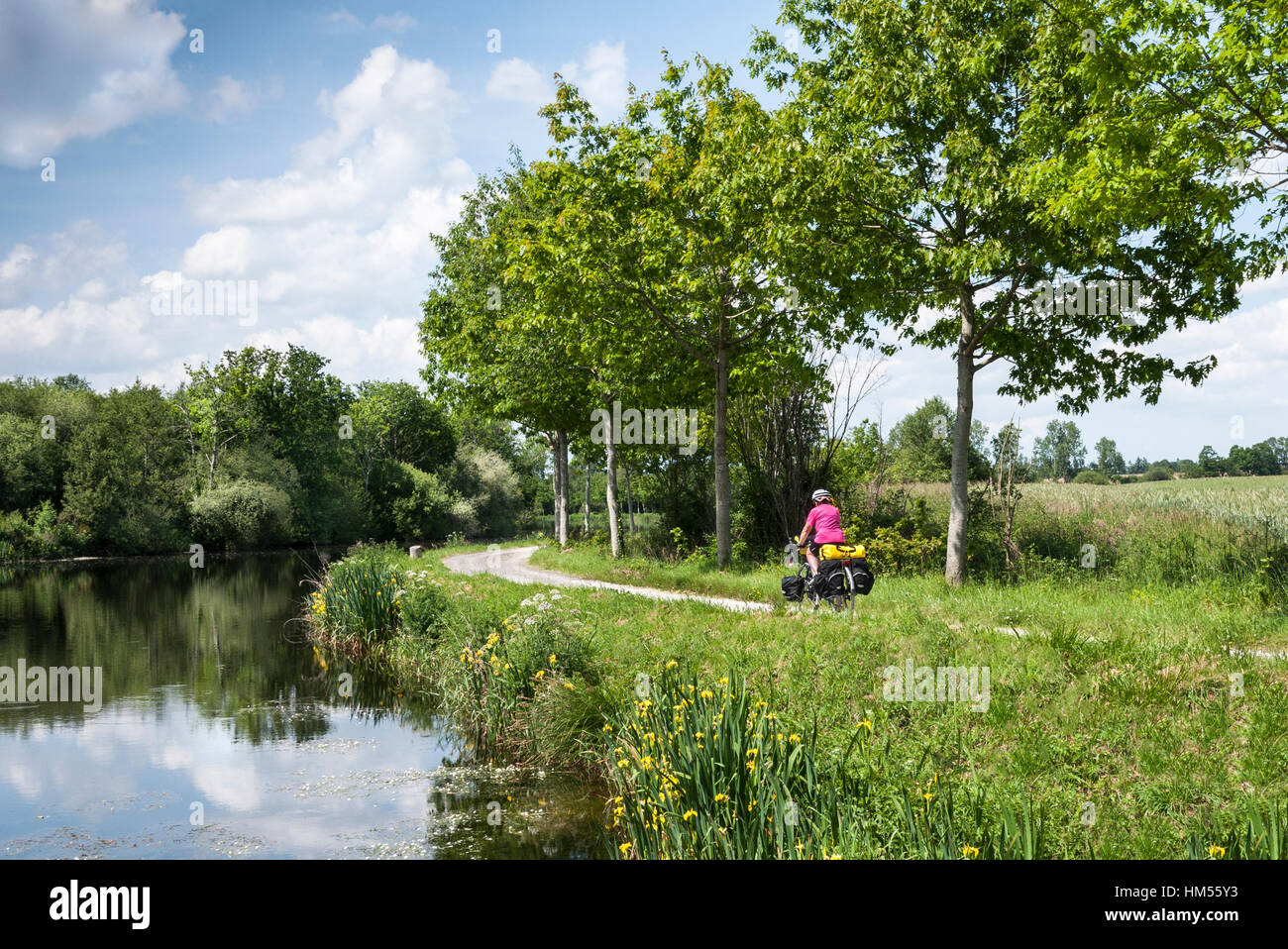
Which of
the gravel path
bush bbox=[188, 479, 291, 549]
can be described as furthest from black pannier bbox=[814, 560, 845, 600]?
bush bbox=[188, 479, 291, 549]

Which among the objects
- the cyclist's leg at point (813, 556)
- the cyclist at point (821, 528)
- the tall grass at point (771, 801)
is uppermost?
the cyclist at point (821, 528)

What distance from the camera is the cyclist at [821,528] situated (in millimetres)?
12430

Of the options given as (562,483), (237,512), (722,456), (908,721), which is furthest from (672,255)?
(237,512)

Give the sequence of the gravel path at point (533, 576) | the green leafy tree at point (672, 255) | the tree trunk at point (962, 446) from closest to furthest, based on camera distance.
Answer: the gravel path at point (533, 576) < the tree trunk at point (962, 446) < the green leafy tree at point (672, 255)

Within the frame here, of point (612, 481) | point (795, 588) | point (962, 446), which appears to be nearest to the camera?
point (795, 588)

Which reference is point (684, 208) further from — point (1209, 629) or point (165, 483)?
point (165, 483)

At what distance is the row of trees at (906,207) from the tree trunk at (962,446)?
5 centimetres

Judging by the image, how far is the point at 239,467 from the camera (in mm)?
51781

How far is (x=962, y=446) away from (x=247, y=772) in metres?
12.4

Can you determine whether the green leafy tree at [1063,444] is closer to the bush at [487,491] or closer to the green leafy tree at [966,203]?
the bush at [487,491]

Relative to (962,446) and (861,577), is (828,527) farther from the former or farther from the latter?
(962,446)

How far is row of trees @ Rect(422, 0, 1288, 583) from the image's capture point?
1075 centimetres

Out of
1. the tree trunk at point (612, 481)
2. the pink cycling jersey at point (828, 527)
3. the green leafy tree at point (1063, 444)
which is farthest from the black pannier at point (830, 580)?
the green leafy tree at point (1063, 444)
